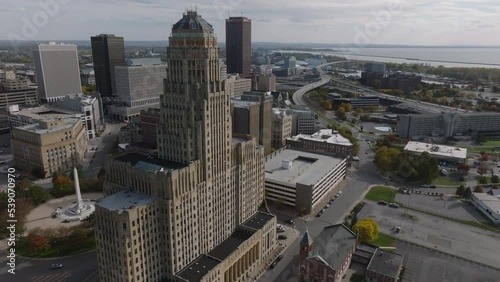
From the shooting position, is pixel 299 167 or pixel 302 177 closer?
pixel 302 177

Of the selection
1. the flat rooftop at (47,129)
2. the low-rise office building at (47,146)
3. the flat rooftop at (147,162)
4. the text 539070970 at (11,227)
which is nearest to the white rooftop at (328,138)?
the flat rooftop at (147,162)

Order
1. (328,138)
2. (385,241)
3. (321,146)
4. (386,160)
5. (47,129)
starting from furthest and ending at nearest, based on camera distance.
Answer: (328,138), (321,146), (47,129), (386,160), (385,241)

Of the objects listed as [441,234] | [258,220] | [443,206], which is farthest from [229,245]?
[443,206]

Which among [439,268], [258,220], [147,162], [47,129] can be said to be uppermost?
[147,162]

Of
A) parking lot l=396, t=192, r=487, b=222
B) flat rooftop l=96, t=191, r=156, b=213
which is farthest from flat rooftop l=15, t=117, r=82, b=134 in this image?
A: parking lot l=396, t=192, r=487, b=222

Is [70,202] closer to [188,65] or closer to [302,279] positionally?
[188,65]

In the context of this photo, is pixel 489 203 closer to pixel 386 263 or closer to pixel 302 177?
pixel 386 263
